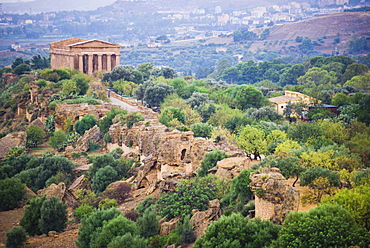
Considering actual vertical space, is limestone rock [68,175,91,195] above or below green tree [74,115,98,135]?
below

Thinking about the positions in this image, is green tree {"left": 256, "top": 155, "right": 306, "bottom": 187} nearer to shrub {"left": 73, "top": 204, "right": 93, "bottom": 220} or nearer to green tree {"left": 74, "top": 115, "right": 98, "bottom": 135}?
shrub {"left": 73, "top": 204, "right": 93, "bottom": 220}

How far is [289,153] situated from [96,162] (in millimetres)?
15272

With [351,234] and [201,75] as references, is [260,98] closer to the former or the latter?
[351,234]

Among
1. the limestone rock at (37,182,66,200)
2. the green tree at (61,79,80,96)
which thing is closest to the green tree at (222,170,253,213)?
the limestone rock at (37,182,66,200)

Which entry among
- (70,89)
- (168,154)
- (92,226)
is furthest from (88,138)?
(92,226)

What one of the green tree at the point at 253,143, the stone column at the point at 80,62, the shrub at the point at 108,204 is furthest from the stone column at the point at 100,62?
the shrub at the point at 108,204

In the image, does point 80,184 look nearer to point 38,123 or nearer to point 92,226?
point 92,226

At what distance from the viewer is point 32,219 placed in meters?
36.5

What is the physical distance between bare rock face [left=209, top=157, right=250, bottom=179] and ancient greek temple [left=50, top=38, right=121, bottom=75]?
60.7 m

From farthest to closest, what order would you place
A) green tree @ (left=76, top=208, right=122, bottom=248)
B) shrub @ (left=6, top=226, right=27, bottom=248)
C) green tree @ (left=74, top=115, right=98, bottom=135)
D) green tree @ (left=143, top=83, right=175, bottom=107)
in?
green tree @ (left=143, top=83, right=175, bottom=107)
green tree @ (left=74, top=115, right=98, bottom=135)
shrub @ (left=6, top=226, right=27, bottom=248)
green tree @ (left=76, top=208, right=122, bottom=248)

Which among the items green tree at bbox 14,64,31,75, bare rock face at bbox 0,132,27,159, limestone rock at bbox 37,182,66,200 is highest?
limestone rock at bbox 37,182,66,200

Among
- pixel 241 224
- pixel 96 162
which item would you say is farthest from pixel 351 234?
pixel 96 162

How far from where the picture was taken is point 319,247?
23047 millimetres

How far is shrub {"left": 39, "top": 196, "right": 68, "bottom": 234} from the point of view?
35781 mm
